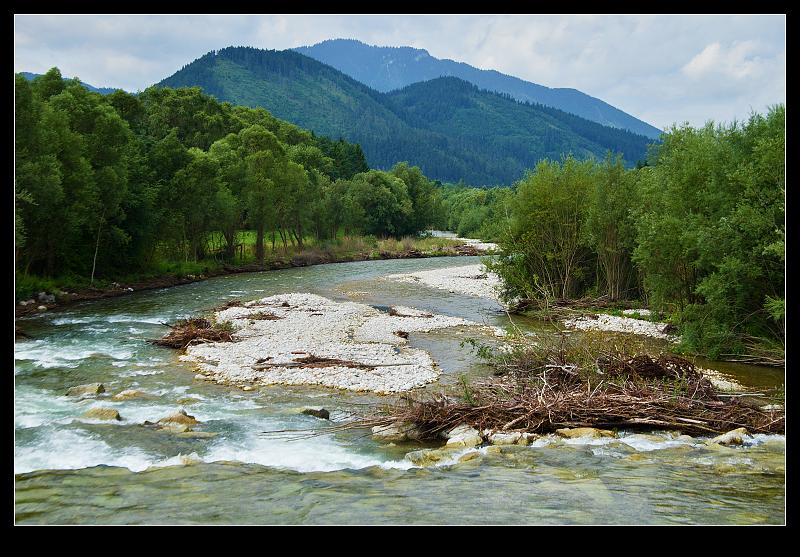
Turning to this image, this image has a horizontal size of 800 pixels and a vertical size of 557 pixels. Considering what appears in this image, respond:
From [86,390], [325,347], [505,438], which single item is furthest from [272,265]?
[505,438]

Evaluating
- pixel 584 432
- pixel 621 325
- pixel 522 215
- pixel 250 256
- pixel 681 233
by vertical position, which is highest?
pixel 522 215

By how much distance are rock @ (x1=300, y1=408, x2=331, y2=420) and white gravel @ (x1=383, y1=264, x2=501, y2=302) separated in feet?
72.2

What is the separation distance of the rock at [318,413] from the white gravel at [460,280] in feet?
72.2

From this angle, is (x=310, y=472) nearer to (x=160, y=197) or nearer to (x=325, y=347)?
(x=325, y=347)

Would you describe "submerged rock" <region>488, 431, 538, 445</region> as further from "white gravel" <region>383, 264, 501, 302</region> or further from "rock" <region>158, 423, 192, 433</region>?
"white gravel" <region>383, 264, 501, 302</region>

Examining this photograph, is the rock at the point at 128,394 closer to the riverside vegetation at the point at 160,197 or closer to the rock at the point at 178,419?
the rock at the point at 178,419

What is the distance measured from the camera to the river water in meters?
8.79

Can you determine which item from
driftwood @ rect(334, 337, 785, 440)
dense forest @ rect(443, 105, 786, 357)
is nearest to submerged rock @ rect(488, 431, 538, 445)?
driftwood @ rect(334, 337, 785, 440)

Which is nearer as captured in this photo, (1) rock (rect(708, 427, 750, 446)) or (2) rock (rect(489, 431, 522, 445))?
(1) rock (rect(708, 427, 750, 446))

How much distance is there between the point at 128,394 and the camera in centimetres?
1598

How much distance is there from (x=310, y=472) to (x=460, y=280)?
37.8 m

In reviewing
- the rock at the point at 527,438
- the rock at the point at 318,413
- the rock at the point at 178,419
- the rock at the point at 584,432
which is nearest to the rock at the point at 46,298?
the rock at the point at 178,419

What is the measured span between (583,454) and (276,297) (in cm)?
2755

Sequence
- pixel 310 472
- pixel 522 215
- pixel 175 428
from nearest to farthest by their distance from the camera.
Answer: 1. pixel 310 472
2. pixel 175 428
3. pixel 522 215
